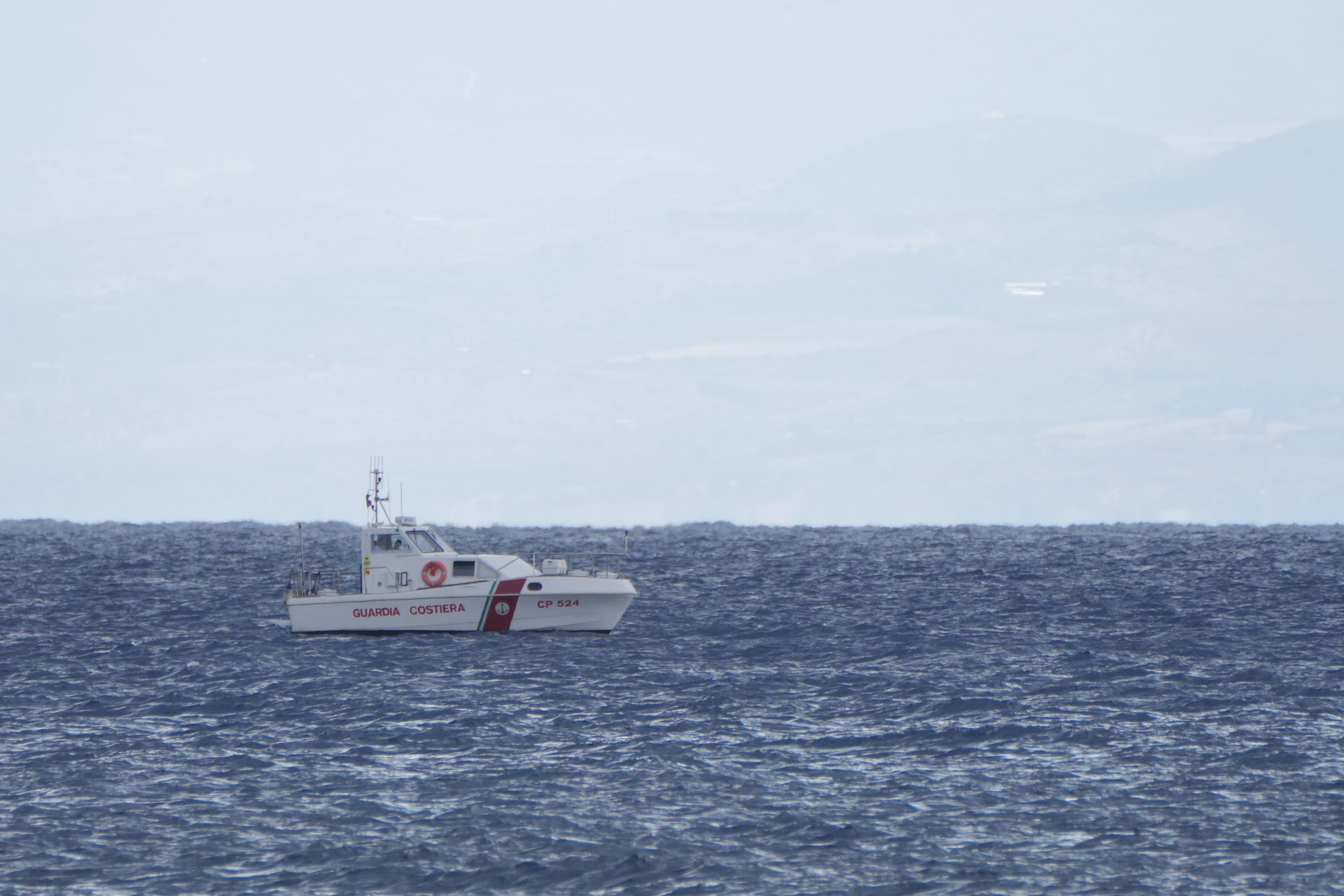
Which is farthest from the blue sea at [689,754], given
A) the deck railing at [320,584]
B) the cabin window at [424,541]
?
the cabin window at [424,541]

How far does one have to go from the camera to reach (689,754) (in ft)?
93.4

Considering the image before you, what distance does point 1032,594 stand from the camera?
207 ft

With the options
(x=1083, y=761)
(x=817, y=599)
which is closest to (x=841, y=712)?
(x=1083, y=761)

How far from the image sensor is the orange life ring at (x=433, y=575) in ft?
145

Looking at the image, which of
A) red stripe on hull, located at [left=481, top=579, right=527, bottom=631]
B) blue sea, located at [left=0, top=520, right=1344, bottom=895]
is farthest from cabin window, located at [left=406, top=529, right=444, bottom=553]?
blue sea, located at [left=0, top=520, right=1344, bottom=895]

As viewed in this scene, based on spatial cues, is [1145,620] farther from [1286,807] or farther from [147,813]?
[147,813]

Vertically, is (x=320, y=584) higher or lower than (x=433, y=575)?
lower

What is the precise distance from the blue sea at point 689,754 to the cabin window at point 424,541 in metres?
2.63

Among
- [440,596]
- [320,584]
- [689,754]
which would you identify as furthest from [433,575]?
[689,754]

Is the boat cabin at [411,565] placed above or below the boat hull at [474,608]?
above

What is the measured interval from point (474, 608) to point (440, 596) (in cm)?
110

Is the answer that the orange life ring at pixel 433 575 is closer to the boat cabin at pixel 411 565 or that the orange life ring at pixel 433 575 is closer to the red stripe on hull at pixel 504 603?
the boat cabin at pixel 411 565

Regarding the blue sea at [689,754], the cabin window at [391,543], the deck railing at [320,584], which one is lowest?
the blue sea at [689,754]

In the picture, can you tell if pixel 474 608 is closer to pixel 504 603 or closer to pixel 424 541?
pixel 504 603
